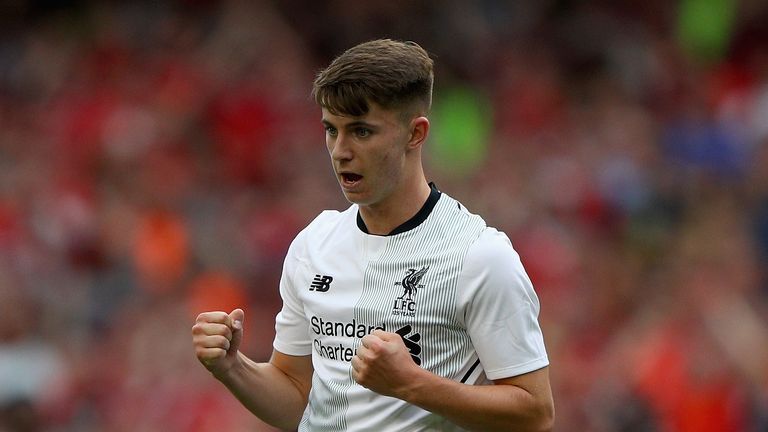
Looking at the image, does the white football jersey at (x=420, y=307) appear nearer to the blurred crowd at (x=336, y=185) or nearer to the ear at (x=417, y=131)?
the ear at (x=417, y=131)

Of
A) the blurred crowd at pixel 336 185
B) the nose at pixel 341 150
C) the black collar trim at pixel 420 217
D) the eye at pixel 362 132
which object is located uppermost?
the blurred crowd at pixel 336 185

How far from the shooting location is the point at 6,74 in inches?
466

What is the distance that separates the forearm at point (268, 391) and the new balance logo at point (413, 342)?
0.55 metres

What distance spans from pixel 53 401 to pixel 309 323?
4.94m

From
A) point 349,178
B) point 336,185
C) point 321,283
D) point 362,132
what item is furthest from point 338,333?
point 336,185

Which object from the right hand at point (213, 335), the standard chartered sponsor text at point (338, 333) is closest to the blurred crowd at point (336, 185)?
the standard chartered sponsor text at point (338, 333)

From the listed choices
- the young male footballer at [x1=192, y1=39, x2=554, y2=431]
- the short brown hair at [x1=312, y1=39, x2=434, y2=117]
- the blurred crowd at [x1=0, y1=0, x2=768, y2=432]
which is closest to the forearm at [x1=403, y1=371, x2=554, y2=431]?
the young male footballer at [x1=192, y1=39, x2=554, y2=431]

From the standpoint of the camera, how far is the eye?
3.63m

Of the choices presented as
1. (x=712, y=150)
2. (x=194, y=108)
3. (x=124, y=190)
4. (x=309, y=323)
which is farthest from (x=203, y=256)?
(x=309, y=323)

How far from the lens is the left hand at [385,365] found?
329 centimetres

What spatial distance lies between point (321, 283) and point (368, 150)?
0.44 m

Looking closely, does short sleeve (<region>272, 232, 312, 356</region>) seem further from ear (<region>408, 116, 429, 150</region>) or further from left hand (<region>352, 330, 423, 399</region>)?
left hand (<region>352, 330, 423, 399</region>)

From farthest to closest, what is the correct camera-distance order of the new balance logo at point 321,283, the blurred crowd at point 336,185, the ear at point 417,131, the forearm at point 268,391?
the blurred crowd at point 336,185 → the forearm at point 268,391 → the new balance logo at point 321,283 → the ear at point 417,131

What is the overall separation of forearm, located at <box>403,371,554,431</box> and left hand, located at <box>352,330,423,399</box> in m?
0.03
